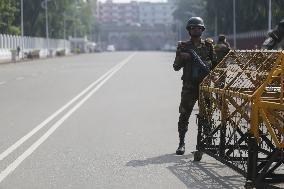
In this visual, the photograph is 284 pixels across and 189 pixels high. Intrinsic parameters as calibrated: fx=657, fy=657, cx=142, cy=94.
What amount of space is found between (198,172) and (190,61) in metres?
1.70

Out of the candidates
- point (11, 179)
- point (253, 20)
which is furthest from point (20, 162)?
point (253, 20)

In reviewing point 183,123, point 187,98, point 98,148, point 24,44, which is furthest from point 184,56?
point 24,44

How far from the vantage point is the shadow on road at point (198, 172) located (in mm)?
6910

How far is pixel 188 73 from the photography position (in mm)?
8773

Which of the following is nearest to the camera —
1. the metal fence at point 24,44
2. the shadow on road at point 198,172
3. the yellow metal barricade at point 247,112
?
the yellow metal barricade at point 247,112

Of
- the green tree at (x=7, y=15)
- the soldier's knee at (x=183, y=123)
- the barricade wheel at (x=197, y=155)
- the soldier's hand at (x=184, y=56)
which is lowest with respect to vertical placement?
the barricade wheel at (x=197, y=155)

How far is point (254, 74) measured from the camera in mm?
7320

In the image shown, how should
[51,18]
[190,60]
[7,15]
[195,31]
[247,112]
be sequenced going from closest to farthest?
[247,112] → [195,31] → [190,60] → [7,15] → [51,18]

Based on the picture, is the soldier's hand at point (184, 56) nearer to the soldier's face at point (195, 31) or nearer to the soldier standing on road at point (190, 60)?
the soldier standing on road at point (190, 60)

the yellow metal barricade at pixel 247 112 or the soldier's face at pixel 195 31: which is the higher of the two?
the soldier's face at pixel 195 31

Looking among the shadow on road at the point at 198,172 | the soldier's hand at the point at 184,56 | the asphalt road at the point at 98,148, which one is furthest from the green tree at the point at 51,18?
the shadow on road at the point at 198,172

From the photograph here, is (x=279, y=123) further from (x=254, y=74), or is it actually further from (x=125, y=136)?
(x=125, y=136)

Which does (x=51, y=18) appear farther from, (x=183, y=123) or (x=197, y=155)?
(x=197, y=155)

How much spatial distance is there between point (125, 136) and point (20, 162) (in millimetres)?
2892
